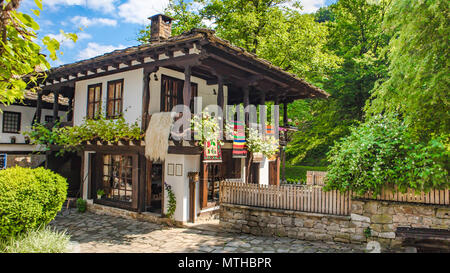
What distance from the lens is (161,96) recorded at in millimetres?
10438

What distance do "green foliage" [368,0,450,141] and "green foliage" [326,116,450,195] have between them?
0.54 metres

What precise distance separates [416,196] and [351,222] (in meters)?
1.57

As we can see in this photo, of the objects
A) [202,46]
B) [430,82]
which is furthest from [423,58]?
[202,46]

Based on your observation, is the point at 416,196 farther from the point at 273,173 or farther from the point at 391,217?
the point at 273,173

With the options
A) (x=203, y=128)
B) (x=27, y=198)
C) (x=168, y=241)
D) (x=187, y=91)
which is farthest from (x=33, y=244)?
(x=187, y=91)

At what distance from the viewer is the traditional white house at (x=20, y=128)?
15359 millimetres

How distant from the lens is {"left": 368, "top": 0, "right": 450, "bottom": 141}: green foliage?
6.98m

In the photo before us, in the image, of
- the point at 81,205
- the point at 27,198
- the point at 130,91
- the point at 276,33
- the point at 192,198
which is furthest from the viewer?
the point at 276,33

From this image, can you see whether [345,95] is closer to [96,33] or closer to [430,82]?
[430,82]

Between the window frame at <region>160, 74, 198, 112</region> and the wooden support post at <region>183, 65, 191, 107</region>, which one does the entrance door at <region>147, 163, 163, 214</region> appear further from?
the wooden support post at <region>183, 65, 191, 107</region>

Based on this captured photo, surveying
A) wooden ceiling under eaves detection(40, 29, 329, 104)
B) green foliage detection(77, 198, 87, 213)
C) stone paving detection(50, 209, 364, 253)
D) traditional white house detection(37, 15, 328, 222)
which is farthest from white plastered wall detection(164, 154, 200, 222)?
green foliage detection(77, 198, 87, 213)

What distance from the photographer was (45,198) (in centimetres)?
698

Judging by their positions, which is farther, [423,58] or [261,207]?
[261,207]
